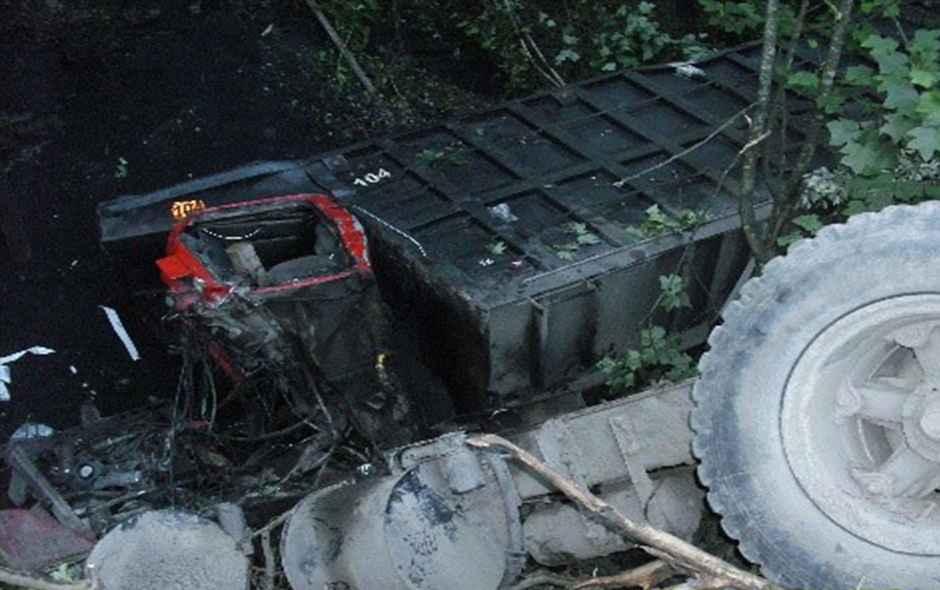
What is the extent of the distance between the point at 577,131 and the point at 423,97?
2.37 meters

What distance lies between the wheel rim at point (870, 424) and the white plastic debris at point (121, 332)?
4.13 m

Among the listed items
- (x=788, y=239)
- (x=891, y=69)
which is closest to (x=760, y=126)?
(x=788, y=239)

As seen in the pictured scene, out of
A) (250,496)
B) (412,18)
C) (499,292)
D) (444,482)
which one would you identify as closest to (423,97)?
(412,18)

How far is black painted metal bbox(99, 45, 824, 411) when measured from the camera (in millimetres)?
5363

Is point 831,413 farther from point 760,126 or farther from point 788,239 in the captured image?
point 760,126

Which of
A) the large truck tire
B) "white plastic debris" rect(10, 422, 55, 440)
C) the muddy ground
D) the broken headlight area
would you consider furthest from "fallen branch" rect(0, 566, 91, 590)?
the muddy ground

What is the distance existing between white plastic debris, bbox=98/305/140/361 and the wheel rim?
4128 mm

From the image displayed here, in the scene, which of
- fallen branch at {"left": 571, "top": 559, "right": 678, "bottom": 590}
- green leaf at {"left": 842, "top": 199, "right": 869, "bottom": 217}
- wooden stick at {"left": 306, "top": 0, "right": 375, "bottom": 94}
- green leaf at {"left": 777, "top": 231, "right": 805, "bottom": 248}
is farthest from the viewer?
wooden stick at {"left": 306, "top": 0, "right": 375, "bottom": 94}

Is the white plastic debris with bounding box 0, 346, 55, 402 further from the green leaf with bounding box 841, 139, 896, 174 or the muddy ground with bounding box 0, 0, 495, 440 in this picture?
the green leaf with bounding box 841, 139, 896, 174

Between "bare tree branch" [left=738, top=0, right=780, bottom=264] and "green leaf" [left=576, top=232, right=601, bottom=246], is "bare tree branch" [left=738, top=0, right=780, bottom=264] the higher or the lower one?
the higher one

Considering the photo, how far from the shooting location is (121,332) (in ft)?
22.0

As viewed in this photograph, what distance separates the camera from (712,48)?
806 cm

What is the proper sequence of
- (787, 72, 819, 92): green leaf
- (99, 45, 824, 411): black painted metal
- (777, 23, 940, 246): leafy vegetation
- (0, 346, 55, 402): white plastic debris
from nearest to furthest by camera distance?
1. (777, 23, 940, 246): leafy vegetation
2. (787, 72, 819, 92): green leaf
3. (99, 45, 824, 411): black painted metal
4. (0, 346, 55, 402): white plastic debris

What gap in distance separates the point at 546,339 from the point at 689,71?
2.07 metres
